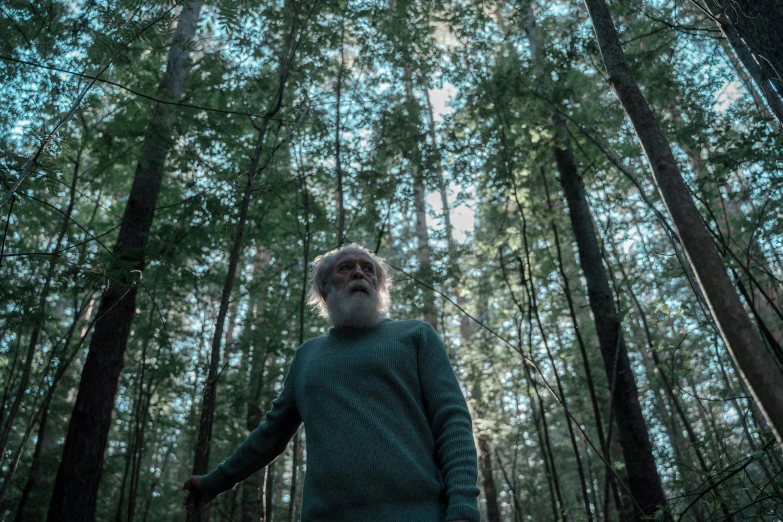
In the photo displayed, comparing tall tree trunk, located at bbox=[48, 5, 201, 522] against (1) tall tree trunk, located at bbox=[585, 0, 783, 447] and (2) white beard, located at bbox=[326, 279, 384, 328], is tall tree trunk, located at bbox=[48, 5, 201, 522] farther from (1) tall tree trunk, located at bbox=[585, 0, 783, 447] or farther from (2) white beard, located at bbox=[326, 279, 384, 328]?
(1) tall tree trunk, located at bbox=[585, 0, 783, 447]

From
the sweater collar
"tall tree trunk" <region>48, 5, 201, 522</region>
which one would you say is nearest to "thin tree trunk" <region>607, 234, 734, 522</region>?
the sweater collar

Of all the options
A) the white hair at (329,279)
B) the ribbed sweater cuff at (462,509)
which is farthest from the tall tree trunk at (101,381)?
the ribbed sweater cuff at (462,509)

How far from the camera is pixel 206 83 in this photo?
24.2ft

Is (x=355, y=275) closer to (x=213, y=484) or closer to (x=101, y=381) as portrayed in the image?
(x=213, y=484)

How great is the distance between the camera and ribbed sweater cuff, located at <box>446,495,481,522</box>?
1724mm

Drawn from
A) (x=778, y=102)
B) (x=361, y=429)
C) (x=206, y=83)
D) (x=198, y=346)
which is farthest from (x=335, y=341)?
(x=198, y=346)

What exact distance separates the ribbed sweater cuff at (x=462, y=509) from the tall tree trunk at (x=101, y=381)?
14.8 ft

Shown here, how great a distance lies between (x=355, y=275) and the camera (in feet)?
8.28

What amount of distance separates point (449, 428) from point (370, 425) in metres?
0.27

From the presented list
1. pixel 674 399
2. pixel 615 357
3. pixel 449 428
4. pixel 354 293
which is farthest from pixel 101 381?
pixel 674 399

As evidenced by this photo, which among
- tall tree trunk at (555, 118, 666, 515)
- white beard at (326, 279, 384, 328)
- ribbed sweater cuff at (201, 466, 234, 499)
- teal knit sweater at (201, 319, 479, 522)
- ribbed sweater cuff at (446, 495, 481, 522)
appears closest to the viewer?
ribbed sweater cuff at (446, 495, 481, 522)

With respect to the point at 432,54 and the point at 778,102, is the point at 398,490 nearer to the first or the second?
the point at 778,102

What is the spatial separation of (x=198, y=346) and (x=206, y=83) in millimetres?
7442

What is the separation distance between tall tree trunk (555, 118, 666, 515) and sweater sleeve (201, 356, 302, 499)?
10.4 ft
